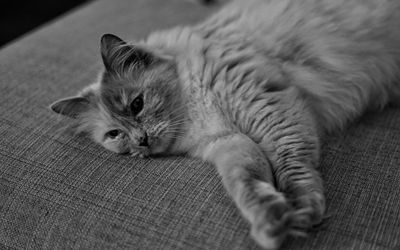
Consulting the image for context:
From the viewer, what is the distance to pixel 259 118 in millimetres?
1414

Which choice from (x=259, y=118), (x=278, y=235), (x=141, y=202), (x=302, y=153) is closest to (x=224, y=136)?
(x=259, y=118)

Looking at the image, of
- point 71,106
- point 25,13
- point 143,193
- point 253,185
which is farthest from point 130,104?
point 25,13

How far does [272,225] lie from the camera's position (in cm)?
109

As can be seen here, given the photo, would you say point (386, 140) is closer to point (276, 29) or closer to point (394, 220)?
point (394, 220)

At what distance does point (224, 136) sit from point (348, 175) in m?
0.41

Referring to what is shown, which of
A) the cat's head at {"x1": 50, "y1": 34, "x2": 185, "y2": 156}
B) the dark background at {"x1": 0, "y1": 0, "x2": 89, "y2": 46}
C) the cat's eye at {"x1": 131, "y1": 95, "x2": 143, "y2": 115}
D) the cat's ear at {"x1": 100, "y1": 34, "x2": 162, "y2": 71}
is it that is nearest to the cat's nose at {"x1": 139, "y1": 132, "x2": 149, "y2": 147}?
the cat's head at {"x1": 50, "y1": 34, "x2": 185, "y2": 156}

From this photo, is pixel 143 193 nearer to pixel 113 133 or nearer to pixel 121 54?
pixel 113 133

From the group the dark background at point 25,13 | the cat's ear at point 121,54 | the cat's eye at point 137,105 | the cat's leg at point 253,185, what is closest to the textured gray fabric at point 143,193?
the cat's leg at point 253,185

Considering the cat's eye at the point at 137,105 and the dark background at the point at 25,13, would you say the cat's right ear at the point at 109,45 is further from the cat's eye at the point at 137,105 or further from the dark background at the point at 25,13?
the dark background at the point at 25,13

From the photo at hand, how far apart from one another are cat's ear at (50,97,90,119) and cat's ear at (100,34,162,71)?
0.52 feet

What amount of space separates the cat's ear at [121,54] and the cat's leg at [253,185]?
0.38m

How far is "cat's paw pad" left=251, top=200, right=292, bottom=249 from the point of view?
1068 millimetres

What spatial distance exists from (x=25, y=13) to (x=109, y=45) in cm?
256

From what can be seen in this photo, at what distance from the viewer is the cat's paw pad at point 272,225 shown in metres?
1.07
